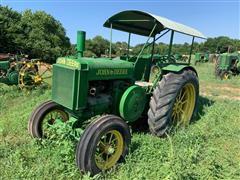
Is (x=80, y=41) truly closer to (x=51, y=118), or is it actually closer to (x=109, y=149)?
(x=51, y=118)

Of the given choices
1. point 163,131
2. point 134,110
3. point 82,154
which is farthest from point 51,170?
point 163,131

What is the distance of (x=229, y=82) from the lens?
12.7 metres

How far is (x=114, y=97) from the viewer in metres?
4.24

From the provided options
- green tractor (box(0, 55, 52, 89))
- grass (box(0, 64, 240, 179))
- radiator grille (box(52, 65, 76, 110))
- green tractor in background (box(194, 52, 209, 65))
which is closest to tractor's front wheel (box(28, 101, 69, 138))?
grass (box(0, 64, 240, 179))

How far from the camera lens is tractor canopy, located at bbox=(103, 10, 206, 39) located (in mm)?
4773

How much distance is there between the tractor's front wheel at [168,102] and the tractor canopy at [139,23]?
2.80 ft

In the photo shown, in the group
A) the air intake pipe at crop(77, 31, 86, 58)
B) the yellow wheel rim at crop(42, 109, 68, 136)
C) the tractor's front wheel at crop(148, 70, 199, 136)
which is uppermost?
the air intake pipe at crop(77, 31, 86, 58)

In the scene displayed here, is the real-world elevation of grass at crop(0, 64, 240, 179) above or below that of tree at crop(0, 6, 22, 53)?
below

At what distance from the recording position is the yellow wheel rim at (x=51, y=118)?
4324mm

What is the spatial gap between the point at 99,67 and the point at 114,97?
2.07 feet

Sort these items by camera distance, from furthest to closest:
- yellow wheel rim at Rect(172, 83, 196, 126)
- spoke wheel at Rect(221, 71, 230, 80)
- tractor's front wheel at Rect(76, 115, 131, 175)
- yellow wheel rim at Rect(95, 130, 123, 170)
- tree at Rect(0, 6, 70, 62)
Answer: tree at Rect(0, 6, 70, 62), spoke wheel at Rect(221, 71, 230, 80), yellow wheel rim at Rect(172, 83, 196, 126), yellow wheel rim at Rect(95, 130, 123, 170), tractor's front wheel at Rect(76, 115, 131, 175)

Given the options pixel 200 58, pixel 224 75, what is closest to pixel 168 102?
pixel 224 75

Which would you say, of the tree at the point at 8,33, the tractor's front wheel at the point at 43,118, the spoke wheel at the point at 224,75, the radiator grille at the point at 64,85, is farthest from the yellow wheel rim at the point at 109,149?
the tree at the point at 8,33

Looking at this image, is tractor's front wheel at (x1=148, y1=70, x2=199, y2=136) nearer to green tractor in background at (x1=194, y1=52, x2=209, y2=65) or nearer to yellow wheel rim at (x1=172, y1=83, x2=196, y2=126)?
yellow wheel rim at (x1=172, y1=83, x2=196, y2=126)
